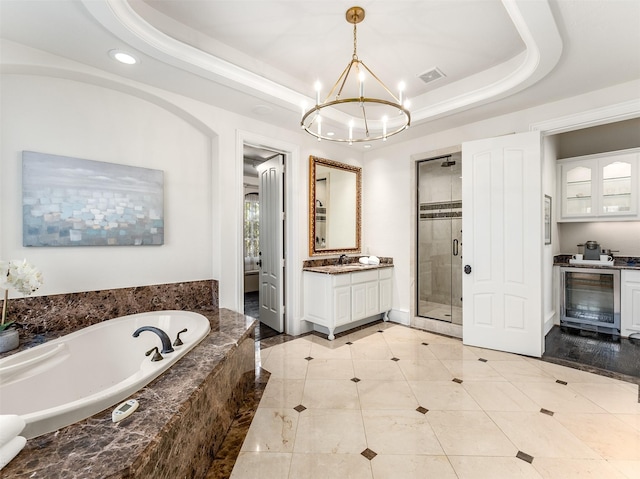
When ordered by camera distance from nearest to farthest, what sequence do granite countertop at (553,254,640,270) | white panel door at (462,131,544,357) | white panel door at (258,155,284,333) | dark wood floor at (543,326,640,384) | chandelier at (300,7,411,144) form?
dark wood floor at (543,326,640,384), white panel door at (462,131,544,357), chandelier at (300,7,411,144), granite countertop at (553,254,640,270), white panel door at (258,155,284,333)

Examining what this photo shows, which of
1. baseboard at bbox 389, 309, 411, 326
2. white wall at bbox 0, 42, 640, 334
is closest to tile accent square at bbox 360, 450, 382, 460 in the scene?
white wall at bbox 0, 42, 640, 334

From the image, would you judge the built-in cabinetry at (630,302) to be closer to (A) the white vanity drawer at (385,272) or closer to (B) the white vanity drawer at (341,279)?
(A) the white vanity drawer at (385,272)

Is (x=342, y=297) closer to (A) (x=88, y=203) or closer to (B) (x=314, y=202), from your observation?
(B) (x=314, y=202)

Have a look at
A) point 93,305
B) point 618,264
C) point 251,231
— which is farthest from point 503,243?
point 251,231

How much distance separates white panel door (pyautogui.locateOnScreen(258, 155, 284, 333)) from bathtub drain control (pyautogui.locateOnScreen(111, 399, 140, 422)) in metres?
2.71

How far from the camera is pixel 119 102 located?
105 inches

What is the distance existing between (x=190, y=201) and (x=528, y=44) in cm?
322

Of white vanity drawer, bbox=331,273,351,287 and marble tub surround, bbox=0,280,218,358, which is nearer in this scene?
marble tub surround, bbox=0,280,218,358

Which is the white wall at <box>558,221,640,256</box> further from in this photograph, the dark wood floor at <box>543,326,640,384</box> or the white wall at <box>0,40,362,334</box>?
the white wall at <box>0,40,362,334</box>

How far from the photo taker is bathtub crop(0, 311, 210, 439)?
1.27 metres

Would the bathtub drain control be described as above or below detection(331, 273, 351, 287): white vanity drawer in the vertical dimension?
below

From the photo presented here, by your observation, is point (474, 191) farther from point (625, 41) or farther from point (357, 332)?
point (357, 332)

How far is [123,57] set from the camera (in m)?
2.29

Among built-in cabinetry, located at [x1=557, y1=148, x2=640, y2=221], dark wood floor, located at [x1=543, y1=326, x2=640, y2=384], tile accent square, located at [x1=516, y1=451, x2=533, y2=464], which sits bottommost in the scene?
tile accent square, located at [x1=516, y1=451, x2=533, y2=464]
